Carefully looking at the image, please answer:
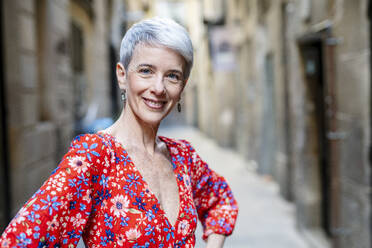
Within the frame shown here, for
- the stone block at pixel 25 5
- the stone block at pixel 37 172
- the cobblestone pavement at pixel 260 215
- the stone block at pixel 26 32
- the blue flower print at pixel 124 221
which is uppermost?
the stone block at pixel 25 5

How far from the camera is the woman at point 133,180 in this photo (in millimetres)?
1094

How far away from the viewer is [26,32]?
4855mm

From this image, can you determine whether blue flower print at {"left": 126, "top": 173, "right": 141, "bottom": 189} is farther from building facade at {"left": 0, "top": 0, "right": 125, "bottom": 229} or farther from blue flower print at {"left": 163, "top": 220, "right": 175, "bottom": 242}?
building facade at {"left": 0, "top": 0, "right": 125, "bottom": 229}

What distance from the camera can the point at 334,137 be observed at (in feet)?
14.3

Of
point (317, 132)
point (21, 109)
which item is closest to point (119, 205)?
point (21, 109)

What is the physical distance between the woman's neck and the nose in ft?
0.41

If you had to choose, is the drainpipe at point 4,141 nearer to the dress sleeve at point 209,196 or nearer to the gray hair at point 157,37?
the dress sleeve at point 209,196

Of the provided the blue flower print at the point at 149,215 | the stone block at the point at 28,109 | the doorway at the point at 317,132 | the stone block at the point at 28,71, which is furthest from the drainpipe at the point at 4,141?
the doorway at the point at 317,132

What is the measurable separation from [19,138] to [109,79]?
31.3ft

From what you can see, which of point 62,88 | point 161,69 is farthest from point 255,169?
point 161,69

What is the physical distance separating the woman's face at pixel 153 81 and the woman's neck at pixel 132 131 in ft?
0.09

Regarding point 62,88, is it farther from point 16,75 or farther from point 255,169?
point 255,169

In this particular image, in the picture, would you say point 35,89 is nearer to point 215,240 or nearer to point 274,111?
point 215,240

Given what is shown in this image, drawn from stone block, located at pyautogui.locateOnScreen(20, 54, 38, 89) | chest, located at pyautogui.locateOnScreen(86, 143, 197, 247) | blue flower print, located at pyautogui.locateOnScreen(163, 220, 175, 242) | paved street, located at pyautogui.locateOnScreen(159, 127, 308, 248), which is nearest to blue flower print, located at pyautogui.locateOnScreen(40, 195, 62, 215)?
chest, located at pyautogui.locateOnScreen(86, 143, 197, 247)
